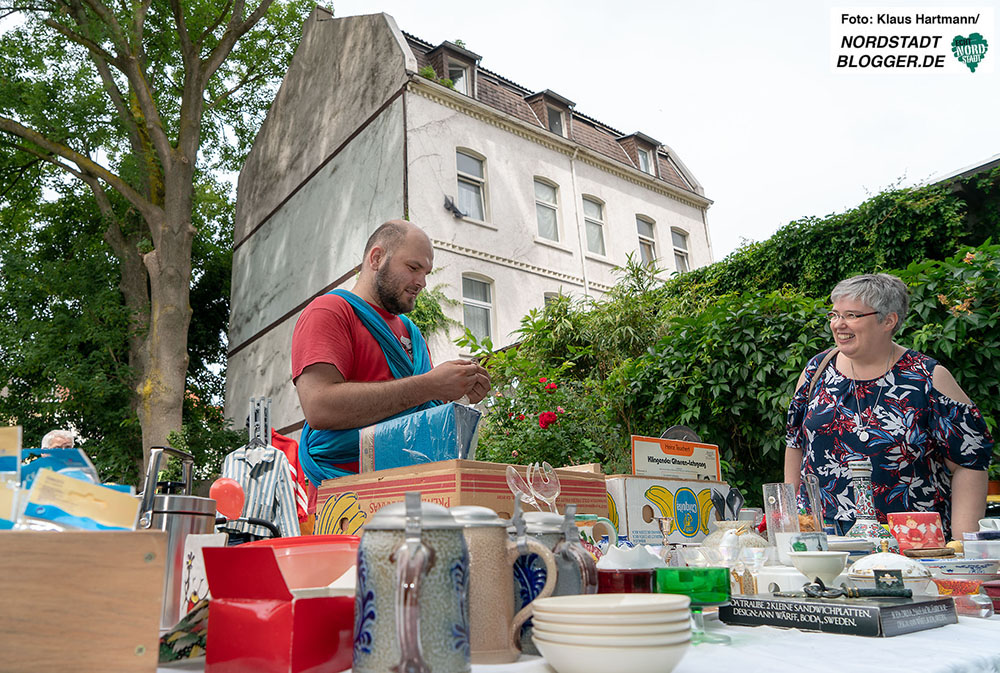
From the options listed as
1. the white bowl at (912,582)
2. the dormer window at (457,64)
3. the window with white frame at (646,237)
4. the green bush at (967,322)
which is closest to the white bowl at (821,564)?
the white bowl at (912,582)

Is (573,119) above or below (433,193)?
above

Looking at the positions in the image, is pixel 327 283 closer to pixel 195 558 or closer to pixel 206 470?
pixel 206 470

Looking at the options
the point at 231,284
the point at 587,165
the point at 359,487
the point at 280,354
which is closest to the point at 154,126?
the point at 280,354

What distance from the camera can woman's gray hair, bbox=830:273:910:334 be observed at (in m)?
2.85

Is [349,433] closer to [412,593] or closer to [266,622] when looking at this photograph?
[266,622]

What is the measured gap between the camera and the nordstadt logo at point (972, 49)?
8.41 m

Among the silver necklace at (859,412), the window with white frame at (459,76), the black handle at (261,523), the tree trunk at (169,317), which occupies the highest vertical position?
the window with white frame at (459,76)

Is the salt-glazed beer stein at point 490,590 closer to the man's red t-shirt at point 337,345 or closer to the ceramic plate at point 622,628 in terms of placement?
the ceramic plate at point 622,628

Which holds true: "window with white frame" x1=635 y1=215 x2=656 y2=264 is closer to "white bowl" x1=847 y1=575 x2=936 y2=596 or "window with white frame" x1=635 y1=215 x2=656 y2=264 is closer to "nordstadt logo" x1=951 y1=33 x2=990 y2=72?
"nordstadt logo" x1=951 y1=33 x2=990 y2=72

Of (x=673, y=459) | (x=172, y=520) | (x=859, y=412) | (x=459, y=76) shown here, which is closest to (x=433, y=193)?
(x=459, y=76)

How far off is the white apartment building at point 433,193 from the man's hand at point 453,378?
9734 millimetres

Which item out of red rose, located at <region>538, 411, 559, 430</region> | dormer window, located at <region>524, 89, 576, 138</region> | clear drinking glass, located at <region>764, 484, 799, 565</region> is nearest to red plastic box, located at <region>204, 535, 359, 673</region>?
clear drinking glass, located at <region>764, 484, 799, 565</region>

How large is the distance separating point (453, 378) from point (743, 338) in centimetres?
453

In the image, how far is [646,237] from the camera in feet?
59.0
